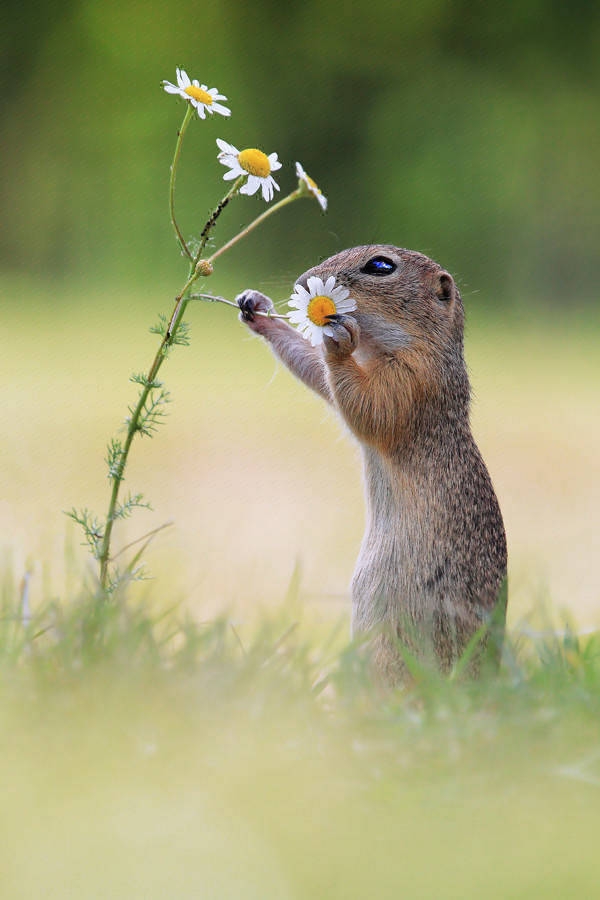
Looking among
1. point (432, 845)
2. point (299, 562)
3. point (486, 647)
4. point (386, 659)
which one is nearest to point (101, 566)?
point (299, 562)

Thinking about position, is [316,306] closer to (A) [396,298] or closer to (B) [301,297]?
(B) [301,297]

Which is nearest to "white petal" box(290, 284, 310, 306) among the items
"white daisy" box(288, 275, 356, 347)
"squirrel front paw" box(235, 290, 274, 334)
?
"white daisy" box(288, 275, 356, 347)

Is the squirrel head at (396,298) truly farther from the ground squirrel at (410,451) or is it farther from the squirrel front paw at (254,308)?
the squirrel front paw at (254,308)

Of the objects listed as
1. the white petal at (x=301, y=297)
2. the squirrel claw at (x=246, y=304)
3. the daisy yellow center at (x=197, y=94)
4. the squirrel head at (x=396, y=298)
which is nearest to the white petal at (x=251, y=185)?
the daisy yellow center at (x=197, y=94)

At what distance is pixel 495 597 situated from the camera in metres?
1.81

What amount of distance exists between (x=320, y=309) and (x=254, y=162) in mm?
286

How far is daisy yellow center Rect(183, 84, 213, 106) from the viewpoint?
5.01ft

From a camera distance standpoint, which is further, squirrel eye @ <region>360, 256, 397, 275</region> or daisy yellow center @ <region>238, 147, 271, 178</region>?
squirrel eye @ <region>360, 256, 397, 275</region>

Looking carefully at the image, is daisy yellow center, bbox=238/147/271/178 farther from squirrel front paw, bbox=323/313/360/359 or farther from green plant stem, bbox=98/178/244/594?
squirrel front paw, bbox=323/313/360/359

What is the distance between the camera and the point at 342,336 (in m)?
1.79

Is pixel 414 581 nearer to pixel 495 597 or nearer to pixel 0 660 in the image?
pixel 495 597

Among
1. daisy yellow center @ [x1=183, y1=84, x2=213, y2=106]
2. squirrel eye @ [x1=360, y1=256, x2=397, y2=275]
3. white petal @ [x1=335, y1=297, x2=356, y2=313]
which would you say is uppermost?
daisy yellow center @ [x1=183, y1=84, x2=213, y2=106]

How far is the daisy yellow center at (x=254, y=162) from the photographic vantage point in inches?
60.1

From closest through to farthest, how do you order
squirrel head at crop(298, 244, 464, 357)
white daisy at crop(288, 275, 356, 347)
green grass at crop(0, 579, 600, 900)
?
green grass at crop(0, 579, 600, 900)
white daisy at crop(288, 275, 356, 347)
squirrel head at crop(298, 244, 464, 357)
